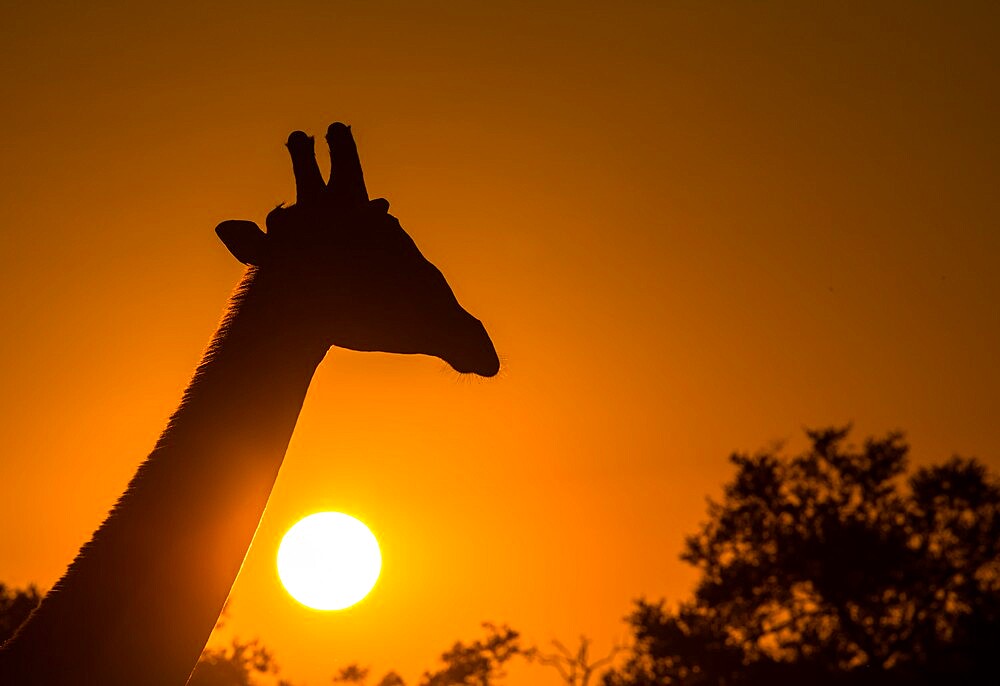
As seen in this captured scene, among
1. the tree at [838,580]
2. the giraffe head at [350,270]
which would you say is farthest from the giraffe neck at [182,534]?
the tree at [838,580]

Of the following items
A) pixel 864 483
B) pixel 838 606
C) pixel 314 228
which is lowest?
pixel 314 228

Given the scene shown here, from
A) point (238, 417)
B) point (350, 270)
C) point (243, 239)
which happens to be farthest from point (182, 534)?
point (243, 239)

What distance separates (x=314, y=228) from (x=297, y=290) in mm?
479

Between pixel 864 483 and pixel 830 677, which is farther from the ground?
pixel 864 483

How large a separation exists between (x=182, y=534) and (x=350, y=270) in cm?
187

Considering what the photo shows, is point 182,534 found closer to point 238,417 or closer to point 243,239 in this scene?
point 238,417

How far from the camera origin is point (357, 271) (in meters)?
5.37

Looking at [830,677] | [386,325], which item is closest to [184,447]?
[386,325]

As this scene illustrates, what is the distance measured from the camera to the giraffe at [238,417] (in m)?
3.82

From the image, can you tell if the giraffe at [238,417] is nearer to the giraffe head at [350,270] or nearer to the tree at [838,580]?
the giraffe head at [350,270]

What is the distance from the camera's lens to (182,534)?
409cm

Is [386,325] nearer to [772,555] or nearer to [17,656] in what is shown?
[17,656]

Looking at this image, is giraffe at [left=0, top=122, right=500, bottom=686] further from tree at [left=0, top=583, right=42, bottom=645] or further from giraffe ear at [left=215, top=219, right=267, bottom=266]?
tree at [left=0, top=583, right=42, bottom=645]

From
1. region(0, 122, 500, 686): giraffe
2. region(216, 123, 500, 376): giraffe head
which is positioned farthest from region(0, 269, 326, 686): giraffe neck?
region(216, 123, 500, 376): giraffe head
